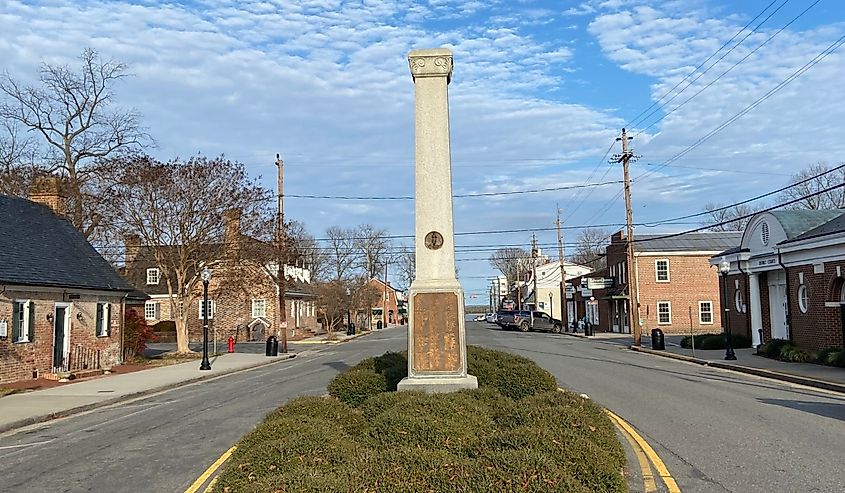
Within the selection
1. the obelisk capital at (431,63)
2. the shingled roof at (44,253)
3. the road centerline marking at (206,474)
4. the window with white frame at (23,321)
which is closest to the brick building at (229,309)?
the shingled roof at (44,253)

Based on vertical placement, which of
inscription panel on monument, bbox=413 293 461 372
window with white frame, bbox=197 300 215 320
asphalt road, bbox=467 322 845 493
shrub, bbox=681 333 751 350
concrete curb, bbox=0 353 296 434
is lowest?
concrete curb, bbox=0 353 296 434

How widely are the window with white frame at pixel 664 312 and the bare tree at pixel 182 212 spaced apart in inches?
1199

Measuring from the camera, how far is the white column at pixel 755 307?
30.7m

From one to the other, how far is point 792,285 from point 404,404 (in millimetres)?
23485

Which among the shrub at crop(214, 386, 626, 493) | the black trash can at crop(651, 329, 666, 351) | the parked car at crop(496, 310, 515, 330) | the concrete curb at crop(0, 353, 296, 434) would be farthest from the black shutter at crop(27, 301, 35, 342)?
the parked car at crop(496, 310, 515, 330)

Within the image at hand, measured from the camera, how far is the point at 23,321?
73.5ft

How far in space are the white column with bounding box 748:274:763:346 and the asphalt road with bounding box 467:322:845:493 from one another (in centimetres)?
957

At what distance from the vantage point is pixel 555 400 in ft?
27.8

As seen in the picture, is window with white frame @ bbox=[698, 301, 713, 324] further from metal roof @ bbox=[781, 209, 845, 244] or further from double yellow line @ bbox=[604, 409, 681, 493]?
double yellow line @ bbox=[604, 409, 681, 493]

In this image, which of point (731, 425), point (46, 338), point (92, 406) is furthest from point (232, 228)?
point (731, 425)

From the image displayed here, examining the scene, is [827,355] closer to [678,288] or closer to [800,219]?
[800,219]

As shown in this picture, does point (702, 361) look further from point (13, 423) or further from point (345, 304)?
point (345, 304)

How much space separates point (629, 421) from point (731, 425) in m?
1.57

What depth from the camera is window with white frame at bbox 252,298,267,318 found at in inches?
2172
